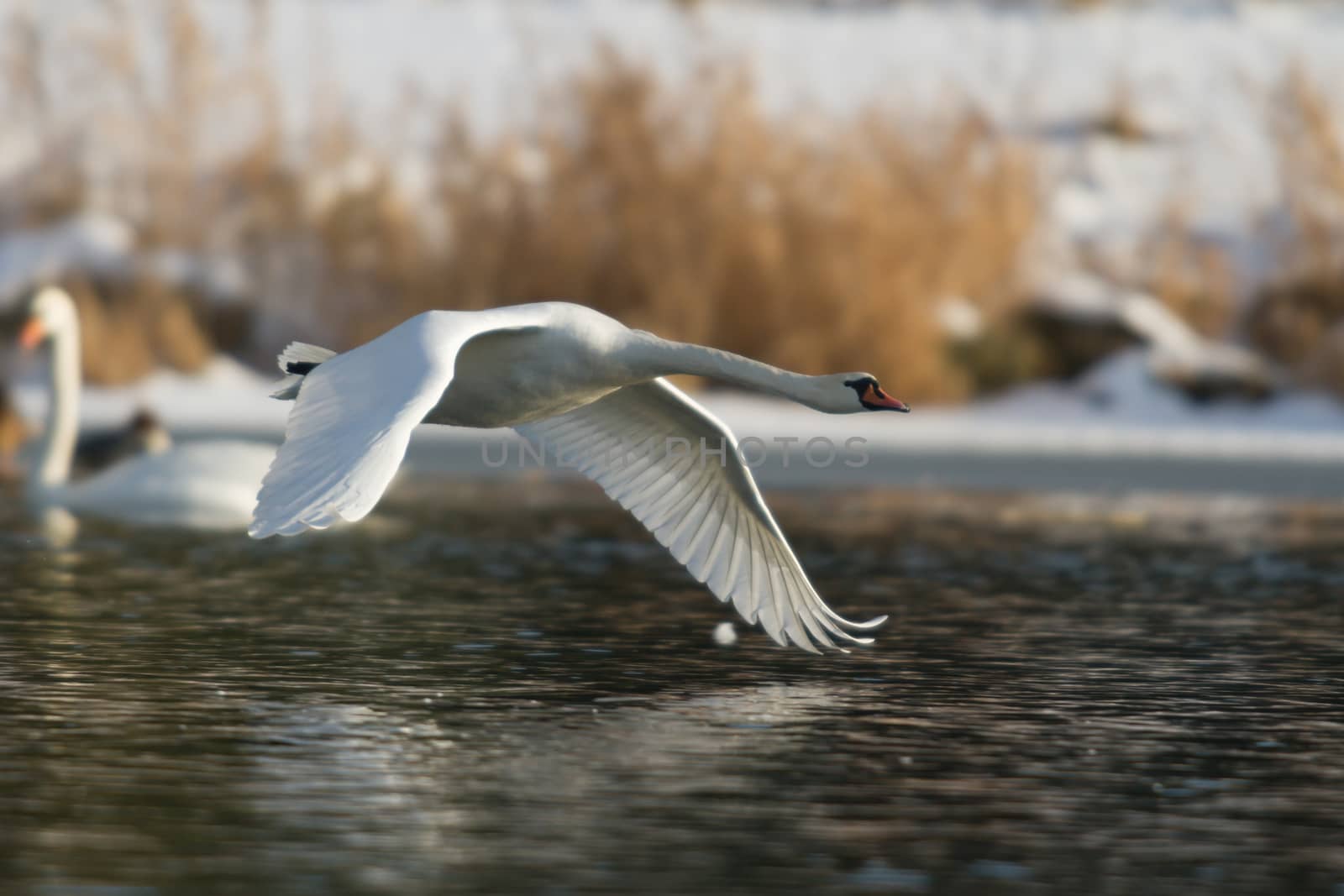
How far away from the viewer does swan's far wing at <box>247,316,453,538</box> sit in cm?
677

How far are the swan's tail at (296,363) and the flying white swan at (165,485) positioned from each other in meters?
5.74

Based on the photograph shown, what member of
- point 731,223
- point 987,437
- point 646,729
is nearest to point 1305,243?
point 731,223

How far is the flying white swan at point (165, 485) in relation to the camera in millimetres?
15109

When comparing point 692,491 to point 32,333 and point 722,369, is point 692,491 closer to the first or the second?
point 722,369

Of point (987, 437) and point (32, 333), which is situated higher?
point (32, 333)

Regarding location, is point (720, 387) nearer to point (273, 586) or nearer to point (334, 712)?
point (273, 586)

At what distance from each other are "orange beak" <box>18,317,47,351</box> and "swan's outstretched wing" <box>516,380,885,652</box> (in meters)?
7.38

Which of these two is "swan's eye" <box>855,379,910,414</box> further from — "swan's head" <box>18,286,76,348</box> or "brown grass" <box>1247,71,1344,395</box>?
"brown grass" <box>1247,71,1344,395</box>

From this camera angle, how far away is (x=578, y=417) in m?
9.67

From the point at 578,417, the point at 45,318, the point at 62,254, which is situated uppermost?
the point at 62,254

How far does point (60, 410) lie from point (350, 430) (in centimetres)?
923

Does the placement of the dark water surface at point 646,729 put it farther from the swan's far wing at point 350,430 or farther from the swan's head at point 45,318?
the swan's head at point 45,318

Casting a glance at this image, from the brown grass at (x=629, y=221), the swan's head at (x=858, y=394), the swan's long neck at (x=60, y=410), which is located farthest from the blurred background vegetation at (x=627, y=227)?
the swan's head at (x=858, y=394)

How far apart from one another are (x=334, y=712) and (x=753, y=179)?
15.4m
